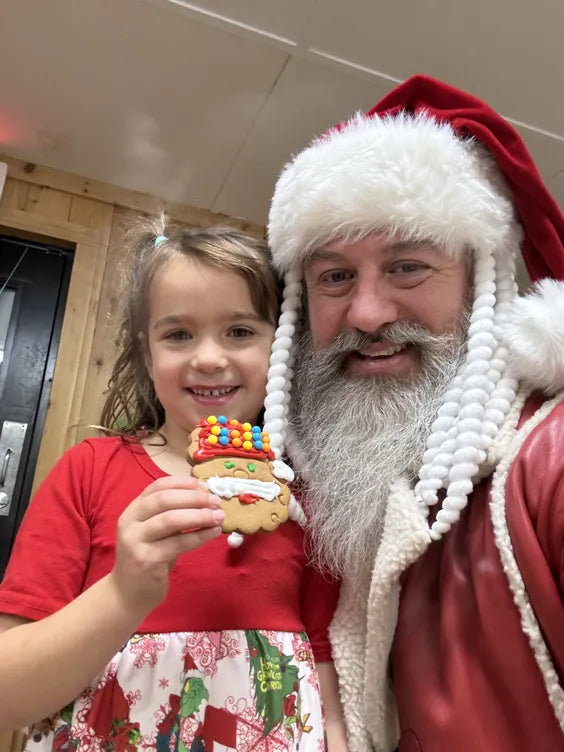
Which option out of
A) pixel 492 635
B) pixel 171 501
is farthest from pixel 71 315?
pixel 492 635

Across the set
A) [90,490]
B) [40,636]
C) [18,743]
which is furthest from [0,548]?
[40,636]

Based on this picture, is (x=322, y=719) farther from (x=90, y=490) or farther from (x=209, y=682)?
(x=90, y=490)

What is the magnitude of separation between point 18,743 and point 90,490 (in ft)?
5.15

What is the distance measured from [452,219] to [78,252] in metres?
2.03

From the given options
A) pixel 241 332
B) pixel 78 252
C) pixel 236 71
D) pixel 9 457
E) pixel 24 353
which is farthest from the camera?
pixel 78 252

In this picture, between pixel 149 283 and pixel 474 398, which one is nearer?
pixel 474 398

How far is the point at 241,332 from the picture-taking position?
1.24 metres

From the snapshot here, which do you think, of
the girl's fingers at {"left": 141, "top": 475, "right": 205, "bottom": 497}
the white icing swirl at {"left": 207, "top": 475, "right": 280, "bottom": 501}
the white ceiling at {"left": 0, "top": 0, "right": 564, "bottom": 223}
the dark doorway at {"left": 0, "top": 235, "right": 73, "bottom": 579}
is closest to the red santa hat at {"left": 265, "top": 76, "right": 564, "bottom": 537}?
the white icing swirl at {"left": 207, "top": 475, "right": 280, "bottom": 501}

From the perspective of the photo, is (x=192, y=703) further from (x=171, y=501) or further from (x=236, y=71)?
(x=236, y=71)

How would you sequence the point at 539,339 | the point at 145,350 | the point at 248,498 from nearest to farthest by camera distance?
the point at 248,498
the point at 539,339
the point at 145,350

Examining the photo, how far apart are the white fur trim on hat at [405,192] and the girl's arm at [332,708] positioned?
797 millimetres

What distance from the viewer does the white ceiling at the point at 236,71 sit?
1981 mm

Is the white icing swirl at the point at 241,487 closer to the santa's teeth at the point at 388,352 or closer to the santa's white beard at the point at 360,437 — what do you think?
the santa's white beard at the point at 360,437

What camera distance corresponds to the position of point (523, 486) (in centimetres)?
88
